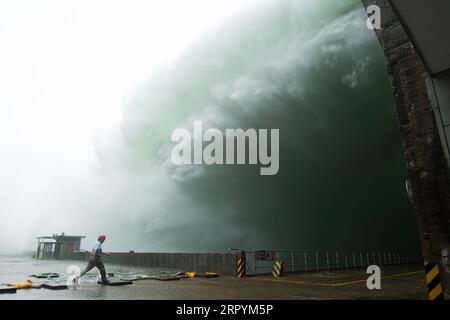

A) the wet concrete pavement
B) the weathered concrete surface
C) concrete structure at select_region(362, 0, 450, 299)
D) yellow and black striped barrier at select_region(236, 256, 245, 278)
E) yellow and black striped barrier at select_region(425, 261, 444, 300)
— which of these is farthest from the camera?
the weathered concrete surface

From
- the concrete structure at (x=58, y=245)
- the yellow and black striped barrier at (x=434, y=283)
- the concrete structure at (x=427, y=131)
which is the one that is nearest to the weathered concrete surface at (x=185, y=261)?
the concrete structure at (x=427, y=131)

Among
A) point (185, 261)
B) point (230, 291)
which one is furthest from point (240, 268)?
point (185, 261)

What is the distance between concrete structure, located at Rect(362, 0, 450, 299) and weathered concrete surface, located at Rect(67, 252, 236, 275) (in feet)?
37.3

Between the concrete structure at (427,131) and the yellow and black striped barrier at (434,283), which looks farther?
the concrete structure at (427,131)

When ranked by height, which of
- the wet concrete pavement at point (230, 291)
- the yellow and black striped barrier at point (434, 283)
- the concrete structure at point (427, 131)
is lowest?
the wet concrete pavement at point (230, 291)

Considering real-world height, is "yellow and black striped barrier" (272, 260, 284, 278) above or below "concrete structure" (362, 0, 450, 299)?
below

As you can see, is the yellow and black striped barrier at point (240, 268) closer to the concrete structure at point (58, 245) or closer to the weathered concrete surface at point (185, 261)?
the weathered concrete surface at point (185, 261)

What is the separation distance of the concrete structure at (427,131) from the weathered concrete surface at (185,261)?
11.4 metres

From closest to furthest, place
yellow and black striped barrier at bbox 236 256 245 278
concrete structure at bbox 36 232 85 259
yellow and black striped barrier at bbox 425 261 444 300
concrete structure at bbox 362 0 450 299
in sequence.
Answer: yellow and black striped barrier at bbox 425 261 444 300 < concrete structure at bbox 362 0 450 299 < yellow and black striped barrier at bbox 236 256 245 278 < concrete structure at bbox 36 232 85 259

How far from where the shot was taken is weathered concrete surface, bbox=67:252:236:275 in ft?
56.3

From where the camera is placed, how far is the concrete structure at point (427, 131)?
259 inches

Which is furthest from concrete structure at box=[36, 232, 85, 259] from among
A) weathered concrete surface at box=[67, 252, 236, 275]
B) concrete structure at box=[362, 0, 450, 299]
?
concrete structure at box=[362, 0, 450, 299]

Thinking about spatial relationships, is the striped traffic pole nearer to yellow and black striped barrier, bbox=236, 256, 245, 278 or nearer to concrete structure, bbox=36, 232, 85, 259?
yellow and black striped barrier, bbox=236, 256, 245, 278

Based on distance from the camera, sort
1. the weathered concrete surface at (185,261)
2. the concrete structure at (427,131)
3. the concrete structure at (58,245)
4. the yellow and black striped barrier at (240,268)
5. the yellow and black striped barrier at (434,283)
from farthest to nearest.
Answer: the concrete structure at (58,245), the weathered concrete surface at (185,261), the yellow and black striped barrier at (240,268), the concrete structure at (427,131), the yellow and black striped barrier at (434,283)
